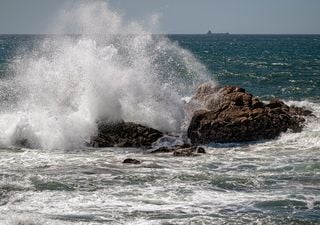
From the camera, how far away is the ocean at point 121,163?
36.5 feet

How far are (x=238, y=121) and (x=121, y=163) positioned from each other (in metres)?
4.98

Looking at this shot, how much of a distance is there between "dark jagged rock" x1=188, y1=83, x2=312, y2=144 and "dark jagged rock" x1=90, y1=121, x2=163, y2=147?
1.44 meters

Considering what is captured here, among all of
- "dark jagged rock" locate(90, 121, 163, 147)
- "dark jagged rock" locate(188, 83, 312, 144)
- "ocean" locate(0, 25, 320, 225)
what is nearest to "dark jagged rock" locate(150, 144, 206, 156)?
"ocean" locate(0, 25, 320, 225)

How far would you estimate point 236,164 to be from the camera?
606 inches

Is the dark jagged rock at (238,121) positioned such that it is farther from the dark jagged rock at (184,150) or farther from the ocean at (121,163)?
the dark jagged rock at (184,150)

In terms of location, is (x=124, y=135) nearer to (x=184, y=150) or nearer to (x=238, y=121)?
(x=184, y=150)

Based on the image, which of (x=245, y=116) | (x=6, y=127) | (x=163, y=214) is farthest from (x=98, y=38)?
(x=163, y=214)

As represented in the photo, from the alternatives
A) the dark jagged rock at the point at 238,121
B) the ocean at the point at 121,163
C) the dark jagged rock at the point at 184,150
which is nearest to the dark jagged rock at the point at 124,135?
the ocean at the point at 121,163

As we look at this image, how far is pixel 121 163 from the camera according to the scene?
1539cm

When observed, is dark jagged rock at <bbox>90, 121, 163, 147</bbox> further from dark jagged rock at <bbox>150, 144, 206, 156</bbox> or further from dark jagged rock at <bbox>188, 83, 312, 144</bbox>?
dark jagged rock at <bbox>188, 83, 312, 144</bbox>

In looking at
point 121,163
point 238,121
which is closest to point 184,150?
point 121,163

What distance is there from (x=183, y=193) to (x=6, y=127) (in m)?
8.95

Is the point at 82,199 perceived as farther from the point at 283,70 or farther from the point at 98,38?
the point at 283,70

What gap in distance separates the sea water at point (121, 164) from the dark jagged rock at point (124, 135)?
1.59 ft
